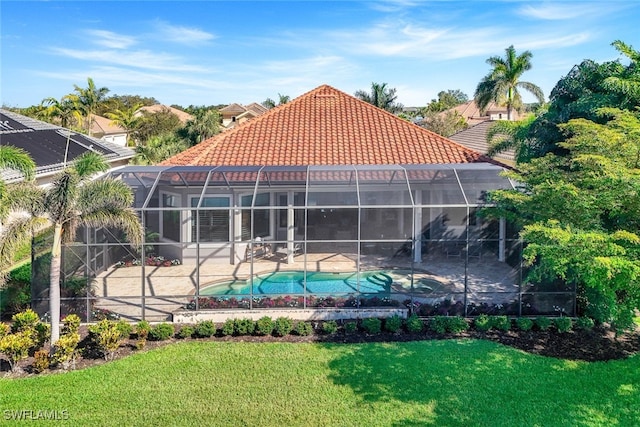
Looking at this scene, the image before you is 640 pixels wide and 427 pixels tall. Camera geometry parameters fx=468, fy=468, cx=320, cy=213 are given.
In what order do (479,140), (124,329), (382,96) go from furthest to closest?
(382,96) < (479,140) < (124,329)

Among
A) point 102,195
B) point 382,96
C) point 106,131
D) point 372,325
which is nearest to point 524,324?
point 372,325

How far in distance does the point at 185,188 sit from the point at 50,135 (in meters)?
18.7

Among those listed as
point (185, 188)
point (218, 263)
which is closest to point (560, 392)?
point (218, 263)

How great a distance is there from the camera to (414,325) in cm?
1403

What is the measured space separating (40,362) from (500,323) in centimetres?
1263

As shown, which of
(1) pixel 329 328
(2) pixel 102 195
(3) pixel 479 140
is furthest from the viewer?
(3) pixel 479 140

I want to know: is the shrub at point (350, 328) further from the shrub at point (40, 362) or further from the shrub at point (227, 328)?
the shrub at point (40, 362)

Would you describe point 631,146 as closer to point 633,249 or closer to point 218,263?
point 633,249

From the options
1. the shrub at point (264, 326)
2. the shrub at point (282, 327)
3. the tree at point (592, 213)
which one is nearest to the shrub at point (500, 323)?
the tree at point (592, 213)

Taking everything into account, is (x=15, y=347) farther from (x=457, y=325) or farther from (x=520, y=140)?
(x=520, y=140)

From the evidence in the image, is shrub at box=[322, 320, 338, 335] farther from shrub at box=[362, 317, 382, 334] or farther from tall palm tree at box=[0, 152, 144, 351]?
tall palm tree at box=[0, 152, 144, 351]

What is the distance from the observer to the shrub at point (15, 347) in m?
11.3

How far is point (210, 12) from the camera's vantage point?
21.4 metres

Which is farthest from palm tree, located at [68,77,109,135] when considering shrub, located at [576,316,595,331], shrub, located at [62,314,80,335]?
shrub, located at [576,316,595,331]
